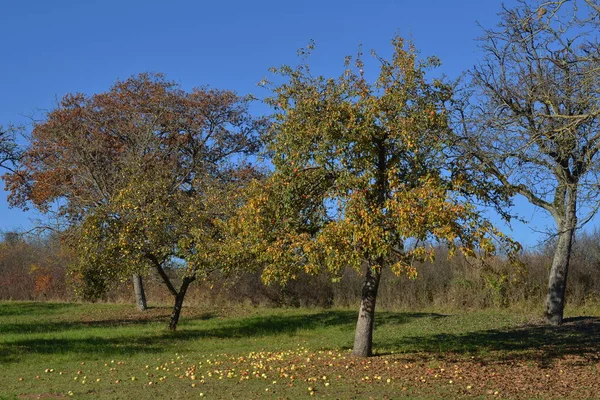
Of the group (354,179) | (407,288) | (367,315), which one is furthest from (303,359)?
(407,288)

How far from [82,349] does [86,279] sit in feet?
7.46

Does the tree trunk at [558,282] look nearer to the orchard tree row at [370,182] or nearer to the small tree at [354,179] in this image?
the orchard tree row at [370,182]

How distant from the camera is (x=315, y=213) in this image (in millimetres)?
12352

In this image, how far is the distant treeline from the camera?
24875 mm

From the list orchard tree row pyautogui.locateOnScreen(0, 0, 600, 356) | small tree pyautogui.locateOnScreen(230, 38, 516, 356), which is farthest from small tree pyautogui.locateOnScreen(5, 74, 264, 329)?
small tree pyautogui.locateOnScreen(230, 38, 516, 356)

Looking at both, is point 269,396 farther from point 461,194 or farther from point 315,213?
point 461,194

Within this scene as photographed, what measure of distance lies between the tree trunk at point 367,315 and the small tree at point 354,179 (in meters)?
0.39

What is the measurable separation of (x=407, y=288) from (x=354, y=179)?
17698 mm

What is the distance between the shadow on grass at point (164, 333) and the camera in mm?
16672

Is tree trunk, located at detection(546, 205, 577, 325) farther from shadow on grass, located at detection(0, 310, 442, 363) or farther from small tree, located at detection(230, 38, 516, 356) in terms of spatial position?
small tree, located at detection(230, 38, 516, 356)

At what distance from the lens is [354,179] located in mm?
11156

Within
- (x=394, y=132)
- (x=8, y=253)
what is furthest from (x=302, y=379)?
(x=8, y=253)

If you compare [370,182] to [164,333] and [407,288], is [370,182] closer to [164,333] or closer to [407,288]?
[164,333]

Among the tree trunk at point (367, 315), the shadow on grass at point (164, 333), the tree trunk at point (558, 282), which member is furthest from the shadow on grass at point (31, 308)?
the tree trunk at point (558, 282)
